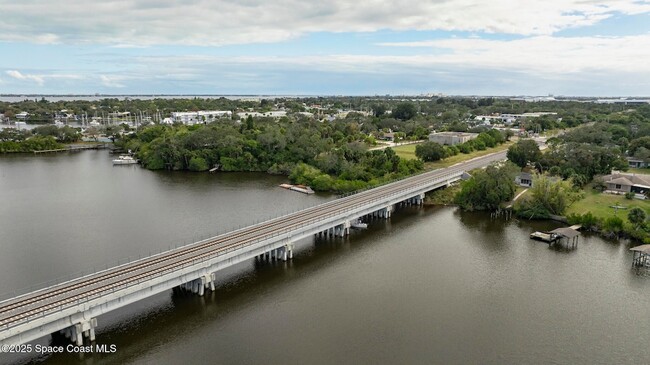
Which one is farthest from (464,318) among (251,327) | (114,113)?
(114,113)

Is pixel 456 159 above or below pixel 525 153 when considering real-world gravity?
below

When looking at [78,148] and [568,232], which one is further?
[78,148]

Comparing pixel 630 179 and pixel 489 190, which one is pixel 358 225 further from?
pixel 630 179

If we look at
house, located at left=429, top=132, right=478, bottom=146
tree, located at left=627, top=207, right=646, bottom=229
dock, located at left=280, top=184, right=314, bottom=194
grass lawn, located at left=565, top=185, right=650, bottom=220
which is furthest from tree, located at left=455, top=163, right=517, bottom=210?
Answer: house, located at left=429, top=132, right=478, bottom=146

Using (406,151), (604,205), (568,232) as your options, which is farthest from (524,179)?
(406,151)

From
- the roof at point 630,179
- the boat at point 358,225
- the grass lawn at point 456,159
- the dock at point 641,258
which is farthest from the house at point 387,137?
the dock at point 641,258

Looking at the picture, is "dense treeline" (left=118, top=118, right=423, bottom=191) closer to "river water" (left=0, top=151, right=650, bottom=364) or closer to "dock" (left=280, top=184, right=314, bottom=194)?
"dock" (left=280, top=184, right=314, bottom=194)

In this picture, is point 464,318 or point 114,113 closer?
point 464,318

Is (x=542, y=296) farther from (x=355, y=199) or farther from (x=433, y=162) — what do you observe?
(x=433, y=162)
